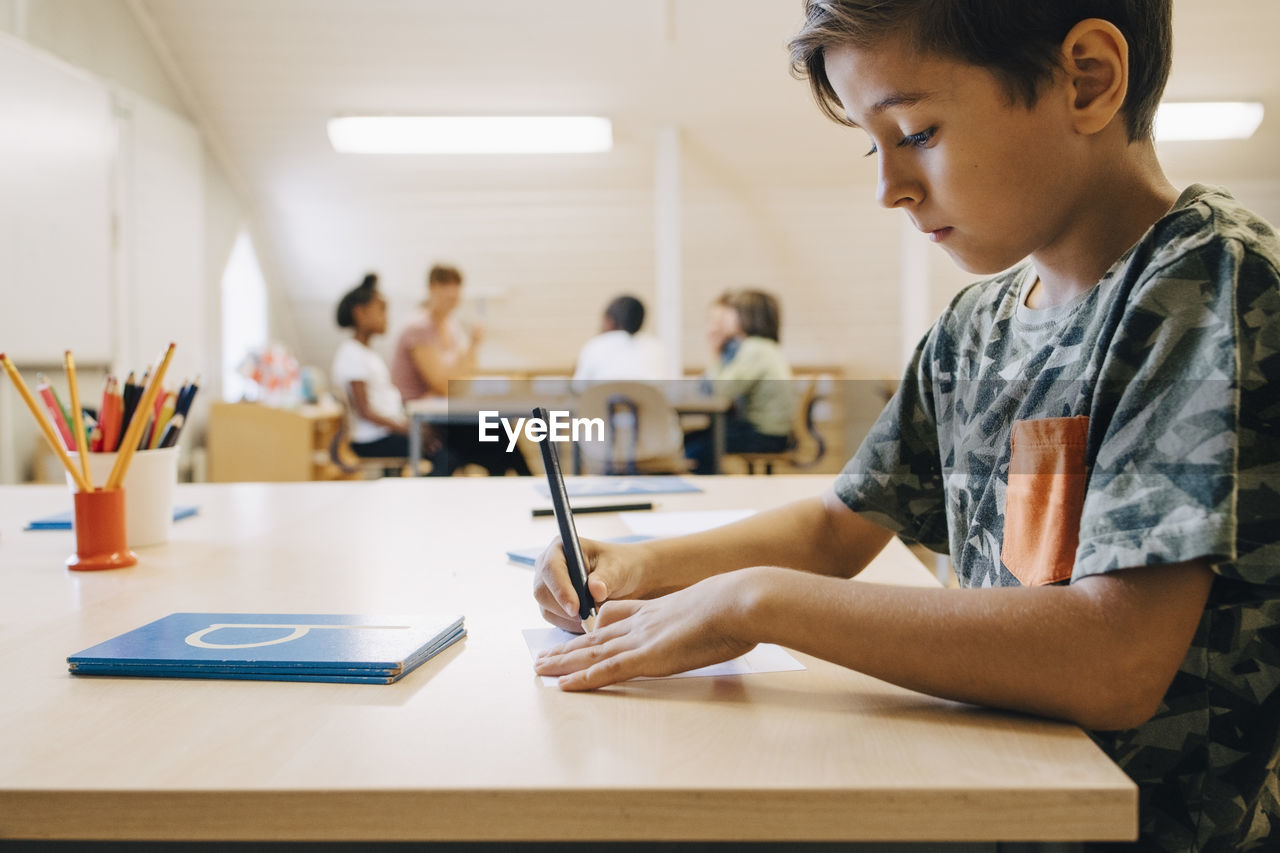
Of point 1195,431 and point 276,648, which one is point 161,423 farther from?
point 1195,431

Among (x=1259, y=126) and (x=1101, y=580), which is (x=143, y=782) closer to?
(x=1101, y=580)

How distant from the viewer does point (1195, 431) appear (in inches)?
22.8

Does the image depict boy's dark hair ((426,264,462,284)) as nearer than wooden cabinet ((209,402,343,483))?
Yes

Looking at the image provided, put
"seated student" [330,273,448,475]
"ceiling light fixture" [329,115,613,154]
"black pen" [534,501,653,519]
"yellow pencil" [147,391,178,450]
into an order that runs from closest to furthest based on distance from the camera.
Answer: "yellow pencil" [147,391,178,450] < "black pen" [534,501,653,519] < "seated student" [330,273,448,475] < "ceiling light fixture" [329,115,613,154]

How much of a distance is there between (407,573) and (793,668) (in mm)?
469

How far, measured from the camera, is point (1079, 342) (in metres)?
0.75

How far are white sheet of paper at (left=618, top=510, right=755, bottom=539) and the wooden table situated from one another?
0.46 metres

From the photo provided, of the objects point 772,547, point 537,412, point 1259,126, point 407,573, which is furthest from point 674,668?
point 1259,126

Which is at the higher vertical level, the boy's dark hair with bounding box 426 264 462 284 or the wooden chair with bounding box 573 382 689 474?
the boy's dark hair with bounding box 426 264 462 284

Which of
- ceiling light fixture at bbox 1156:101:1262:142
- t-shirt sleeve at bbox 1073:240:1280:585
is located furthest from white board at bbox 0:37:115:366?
ceiling light fixture at bbox 1156:101:1262:142

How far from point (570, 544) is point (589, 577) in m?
0.06

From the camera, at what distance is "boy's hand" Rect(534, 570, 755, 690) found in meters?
0.64

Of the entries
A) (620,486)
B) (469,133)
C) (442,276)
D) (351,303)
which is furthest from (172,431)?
(469,133)

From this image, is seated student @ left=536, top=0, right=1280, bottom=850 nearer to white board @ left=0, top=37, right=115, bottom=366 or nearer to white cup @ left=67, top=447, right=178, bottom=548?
white cup @ left=67, top=447, right=178, bottom=548
